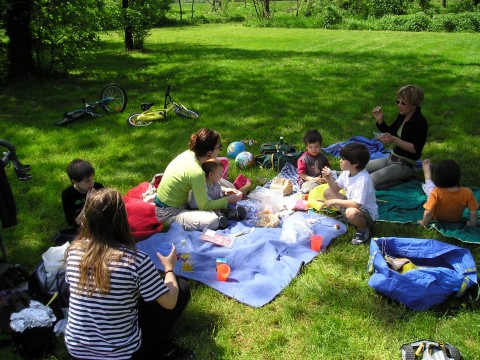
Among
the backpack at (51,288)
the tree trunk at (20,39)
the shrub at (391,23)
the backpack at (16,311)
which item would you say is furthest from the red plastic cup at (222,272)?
the shrub at (391,23)

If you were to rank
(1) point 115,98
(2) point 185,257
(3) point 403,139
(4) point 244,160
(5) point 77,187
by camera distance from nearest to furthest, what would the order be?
(2) point 185,257 → (5) point 77,187 → (3) point 403,139 → (4) point 244,160 → (1) point 115,98

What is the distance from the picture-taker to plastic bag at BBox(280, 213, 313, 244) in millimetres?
4357

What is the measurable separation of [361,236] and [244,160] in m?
2.23

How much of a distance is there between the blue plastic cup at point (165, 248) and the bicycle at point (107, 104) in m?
4.79

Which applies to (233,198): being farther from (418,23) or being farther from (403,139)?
(418,23)

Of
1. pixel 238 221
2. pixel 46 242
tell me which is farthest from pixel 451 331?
pixel 46 242

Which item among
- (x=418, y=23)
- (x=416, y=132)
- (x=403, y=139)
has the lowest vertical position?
(x=403, y=139)

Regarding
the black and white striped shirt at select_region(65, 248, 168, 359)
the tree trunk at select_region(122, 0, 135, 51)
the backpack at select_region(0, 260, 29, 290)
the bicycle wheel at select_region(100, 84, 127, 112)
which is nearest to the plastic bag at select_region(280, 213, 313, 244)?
the black and white striped shirt at select_region(65, 248, 168, 359)

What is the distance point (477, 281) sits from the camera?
342 centimetres

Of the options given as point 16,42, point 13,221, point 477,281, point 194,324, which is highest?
point 16,42

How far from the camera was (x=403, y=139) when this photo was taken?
216 inches

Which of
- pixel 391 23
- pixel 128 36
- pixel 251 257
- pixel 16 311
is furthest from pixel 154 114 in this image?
pixel 391 23

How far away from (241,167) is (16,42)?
8.07 meters

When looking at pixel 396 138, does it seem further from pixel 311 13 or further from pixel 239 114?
pixel 311 13
